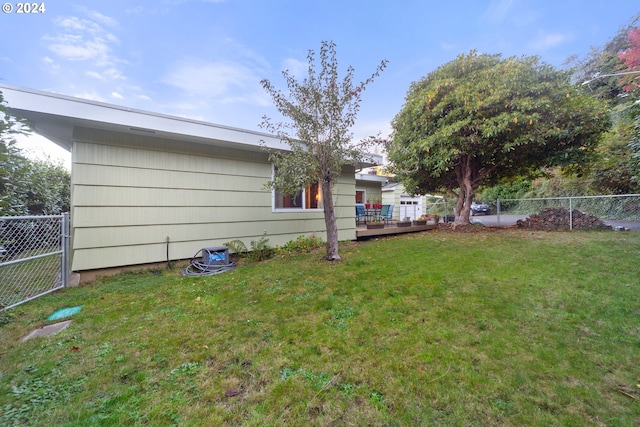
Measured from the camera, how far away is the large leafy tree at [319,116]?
4.57 m

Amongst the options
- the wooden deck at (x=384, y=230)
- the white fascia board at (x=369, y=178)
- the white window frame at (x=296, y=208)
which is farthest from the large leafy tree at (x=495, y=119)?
the white window frame at (x=296, y=208)

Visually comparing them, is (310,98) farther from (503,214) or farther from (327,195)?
(503,214)

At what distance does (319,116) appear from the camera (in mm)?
4664

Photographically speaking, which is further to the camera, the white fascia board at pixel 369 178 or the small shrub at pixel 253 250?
the white fascia board at pixel 369 178

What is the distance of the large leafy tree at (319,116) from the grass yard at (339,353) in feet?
6.61

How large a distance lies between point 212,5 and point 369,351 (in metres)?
8.68

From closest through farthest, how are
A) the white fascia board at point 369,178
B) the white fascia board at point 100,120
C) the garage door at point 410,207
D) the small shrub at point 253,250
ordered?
1. the white fascia board at point 100,120
2. the small shrub at point 253,250
3. the white fascia board at point 369,178
4. the garage door at point 410,207

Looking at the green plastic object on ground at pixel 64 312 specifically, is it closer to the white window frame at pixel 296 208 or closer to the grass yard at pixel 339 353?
the grass yard at pixel 339 353

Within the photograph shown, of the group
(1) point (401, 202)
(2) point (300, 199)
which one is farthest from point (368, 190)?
(2) point (300, 199)

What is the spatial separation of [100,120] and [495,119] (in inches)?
349

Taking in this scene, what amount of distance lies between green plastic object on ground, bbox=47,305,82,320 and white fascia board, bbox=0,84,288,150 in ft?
9.15

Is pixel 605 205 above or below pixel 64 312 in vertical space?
above

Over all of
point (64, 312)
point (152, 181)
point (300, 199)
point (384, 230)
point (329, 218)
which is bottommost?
point (64, 312)

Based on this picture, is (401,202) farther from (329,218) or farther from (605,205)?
(329,218)
